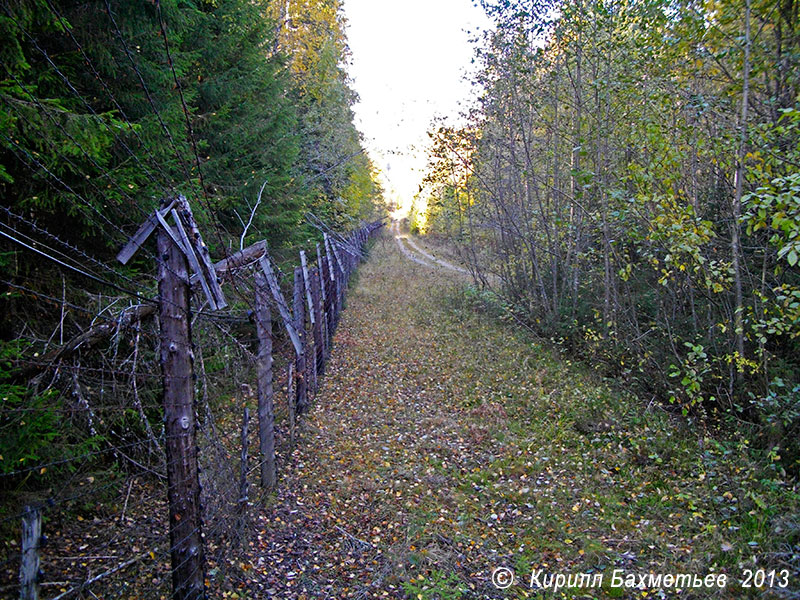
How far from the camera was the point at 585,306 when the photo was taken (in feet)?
38.0

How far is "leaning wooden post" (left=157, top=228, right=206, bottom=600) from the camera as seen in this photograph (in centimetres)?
365

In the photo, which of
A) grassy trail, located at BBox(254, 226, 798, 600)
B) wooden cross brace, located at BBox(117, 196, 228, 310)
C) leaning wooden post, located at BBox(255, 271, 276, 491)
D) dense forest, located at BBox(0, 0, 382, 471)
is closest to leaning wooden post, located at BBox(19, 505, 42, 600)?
dense forest, located at BBox(0, 0, 382, 471)

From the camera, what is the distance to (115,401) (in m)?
5.14

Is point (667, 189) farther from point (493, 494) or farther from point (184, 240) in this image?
point (184, 240)

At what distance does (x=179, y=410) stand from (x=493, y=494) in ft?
13.6

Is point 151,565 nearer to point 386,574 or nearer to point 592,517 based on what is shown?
point 386,574

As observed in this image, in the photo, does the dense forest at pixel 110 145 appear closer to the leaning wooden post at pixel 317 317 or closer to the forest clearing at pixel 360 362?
the forest clearing at pixel 360 362

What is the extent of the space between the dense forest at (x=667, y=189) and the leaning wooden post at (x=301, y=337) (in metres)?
4.80

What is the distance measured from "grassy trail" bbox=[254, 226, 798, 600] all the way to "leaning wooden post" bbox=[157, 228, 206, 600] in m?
1.22

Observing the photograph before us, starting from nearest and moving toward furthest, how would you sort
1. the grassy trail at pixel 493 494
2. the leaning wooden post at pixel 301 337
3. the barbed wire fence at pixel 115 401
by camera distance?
the barbed wire fence at pixel 115 401 → the grassy trail at pixel 493 494 → the leaning wooden post at pixel 301 337

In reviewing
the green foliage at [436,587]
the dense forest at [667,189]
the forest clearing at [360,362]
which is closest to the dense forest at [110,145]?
the forest clearing at [360,362]

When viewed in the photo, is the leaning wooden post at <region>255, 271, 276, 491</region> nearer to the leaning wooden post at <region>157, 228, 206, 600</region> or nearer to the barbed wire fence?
the barbed wire fence

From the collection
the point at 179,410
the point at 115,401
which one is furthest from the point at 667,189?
the point at 115,401

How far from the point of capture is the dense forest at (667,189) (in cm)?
630
